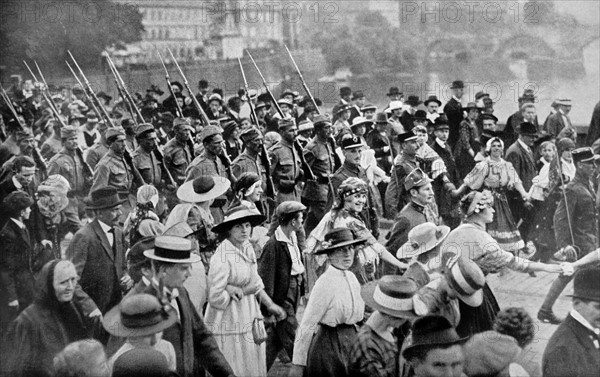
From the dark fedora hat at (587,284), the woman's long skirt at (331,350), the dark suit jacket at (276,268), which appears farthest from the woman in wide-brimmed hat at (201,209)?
the dark fedora hat at (587,284)

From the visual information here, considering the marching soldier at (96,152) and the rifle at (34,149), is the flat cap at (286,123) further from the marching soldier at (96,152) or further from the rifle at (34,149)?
the rifle at (34,149)

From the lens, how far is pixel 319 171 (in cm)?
827

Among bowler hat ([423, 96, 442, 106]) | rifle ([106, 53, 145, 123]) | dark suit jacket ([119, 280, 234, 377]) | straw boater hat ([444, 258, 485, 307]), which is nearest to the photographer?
dark suit jacket ([119, 280, 234, 377])

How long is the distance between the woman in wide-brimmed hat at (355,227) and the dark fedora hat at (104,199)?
4.82ft

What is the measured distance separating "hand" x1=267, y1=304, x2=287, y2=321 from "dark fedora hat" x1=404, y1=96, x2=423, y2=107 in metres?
1.93

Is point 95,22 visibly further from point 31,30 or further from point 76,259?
point 76,259

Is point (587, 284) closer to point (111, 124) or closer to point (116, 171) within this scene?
point (116, 171)

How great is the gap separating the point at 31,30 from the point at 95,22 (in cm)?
52

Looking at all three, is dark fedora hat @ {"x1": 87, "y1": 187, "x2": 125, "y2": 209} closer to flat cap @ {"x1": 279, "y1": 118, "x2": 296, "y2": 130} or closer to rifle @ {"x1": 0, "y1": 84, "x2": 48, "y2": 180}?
rifle @ {"x1": 0, "y1": 84, "x2": 48, "y2": 180}

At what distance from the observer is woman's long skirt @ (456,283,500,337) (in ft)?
24.6

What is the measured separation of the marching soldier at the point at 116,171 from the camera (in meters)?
7.98

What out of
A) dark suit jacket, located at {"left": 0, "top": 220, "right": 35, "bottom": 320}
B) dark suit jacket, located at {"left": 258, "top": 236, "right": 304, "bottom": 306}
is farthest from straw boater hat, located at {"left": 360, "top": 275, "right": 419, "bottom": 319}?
dark suit jacket, located at {"left": 0, "top": 220, "right": 35, "bottom": 320}

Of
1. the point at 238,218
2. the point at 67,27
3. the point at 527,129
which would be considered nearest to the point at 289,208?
the point at 238,218

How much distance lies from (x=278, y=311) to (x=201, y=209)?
0.95 metres
